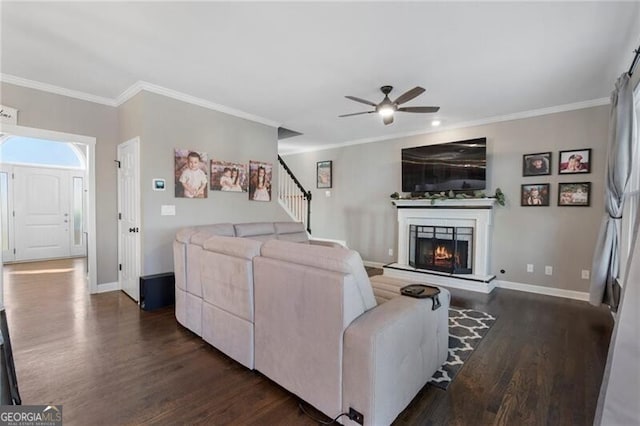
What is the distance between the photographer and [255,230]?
437cm

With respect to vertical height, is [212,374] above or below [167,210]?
below

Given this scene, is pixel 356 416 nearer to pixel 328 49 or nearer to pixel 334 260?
pixel 334 260

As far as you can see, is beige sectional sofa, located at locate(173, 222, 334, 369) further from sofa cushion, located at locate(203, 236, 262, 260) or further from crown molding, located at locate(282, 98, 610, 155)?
crown molding, located at locate(282, 98, 610, 155)

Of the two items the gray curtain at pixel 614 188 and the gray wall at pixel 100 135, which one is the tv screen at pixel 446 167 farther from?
the gray wall at pixel 100 135

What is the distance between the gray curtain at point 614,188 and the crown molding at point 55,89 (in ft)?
20.0

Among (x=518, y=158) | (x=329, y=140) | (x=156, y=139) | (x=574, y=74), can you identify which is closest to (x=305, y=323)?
(x=156, y=139)

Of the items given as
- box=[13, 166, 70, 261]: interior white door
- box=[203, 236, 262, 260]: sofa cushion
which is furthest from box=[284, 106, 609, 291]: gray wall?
box=[13, 166, 70, 261]: interior white door

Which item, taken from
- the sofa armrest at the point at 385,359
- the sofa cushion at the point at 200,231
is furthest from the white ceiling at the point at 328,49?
the sofa armrest at the point at 385,359

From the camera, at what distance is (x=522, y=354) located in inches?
104

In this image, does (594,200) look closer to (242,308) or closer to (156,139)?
(242,308)

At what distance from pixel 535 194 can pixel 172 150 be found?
5.25 m

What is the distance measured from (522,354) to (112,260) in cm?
515

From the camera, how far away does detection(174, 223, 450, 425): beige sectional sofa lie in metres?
1.62

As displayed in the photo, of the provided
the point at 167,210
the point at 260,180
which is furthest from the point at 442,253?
the point at 167,210
